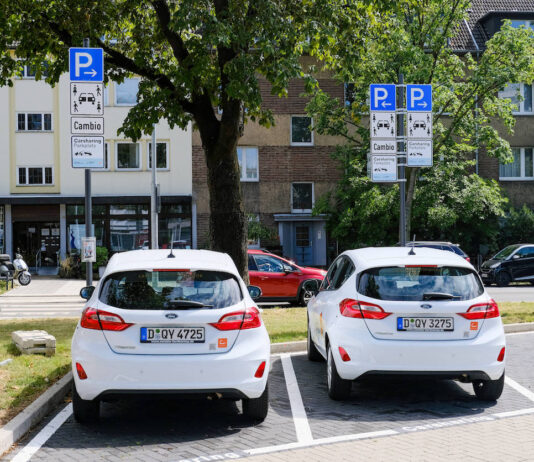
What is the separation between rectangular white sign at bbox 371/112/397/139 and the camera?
539 inches

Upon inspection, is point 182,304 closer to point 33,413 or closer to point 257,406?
point 257,406

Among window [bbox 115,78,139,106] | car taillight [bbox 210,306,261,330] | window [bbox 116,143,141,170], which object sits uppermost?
window [bbox 115,78,139,106]

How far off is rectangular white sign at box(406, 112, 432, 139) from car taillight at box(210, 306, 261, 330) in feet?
26.0

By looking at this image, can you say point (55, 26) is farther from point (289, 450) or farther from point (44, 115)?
point (44, 115)

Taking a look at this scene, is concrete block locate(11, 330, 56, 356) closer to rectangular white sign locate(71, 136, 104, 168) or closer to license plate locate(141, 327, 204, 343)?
rectangular white sign locate(71, 136, 104, 168)

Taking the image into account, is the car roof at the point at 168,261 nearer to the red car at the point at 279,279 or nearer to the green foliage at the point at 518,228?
the red car at the point at 279,279

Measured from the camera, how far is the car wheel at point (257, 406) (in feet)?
22.2

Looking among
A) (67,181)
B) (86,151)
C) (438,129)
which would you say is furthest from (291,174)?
(86,151)

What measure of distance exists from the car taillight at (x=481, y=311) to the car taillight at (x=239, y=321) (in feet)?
6.96

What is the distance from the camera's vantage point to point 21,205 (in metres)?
36.0

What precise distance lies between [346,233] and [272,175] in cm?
527

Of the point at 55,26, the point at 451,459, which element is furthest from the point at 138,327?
the point at 55,26

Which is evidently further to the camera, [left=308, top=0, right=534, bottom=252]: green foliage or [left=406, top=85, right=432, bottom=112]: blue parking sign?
[left=308, top=0, right=534, bottom=252]: green foliage

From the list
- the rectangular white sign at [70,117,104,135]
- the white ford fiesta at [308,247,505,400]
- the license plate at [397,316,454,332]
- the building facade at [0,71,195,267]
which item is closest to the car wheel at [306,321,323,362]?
the white ford fiesta at [308,247,505,400]
